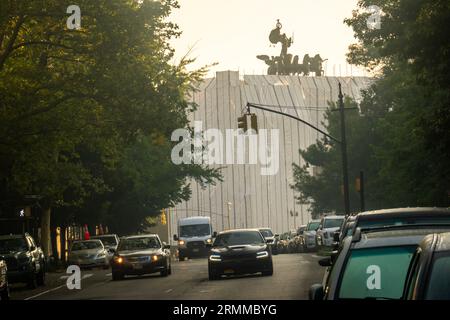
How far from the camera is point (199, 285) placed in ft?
104

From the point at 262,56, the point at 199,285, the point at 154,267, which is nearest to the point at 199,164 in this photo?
the point at 154,267

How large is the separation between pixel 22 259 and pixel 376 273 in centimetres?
2798

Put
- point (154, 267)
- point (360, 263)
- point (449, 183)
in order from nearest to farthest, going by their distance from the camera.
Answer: point (360, 263), point (154, 267), point (449, 183)

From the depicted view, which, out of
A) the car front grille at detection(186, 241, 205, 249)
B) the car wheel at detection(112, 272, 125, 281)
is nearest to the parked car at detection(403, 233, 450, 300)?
the car wheel at detection(112, 272, 125, 281)

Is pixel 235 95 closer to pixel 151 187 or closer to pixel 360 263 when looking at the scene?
pixel 151 187

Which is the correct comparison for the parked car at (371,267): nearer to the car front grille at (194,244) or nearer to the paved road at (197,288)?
the paved road at (197,288)

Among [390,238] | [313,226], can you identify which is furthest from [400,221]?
[313,226]

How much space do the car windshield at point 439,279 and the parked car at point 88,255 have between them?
49893 millimetres

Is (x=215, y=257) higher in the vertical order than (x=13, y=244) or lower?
lower

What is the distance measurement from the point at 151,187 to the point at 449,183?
32.0 m

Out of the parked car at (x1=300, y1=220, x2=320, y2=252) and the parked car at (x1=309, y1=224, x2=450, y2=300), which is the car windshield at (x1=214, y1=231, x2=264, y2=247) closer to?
the parked car at (x1=309, y1=224, x2=450, y2=300)

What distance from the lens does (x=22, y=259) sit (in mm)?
36031

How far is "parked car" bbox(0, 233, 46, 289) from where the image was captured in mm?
35831

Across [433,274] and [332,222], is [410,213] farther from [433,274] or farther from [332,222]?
[332,222]
